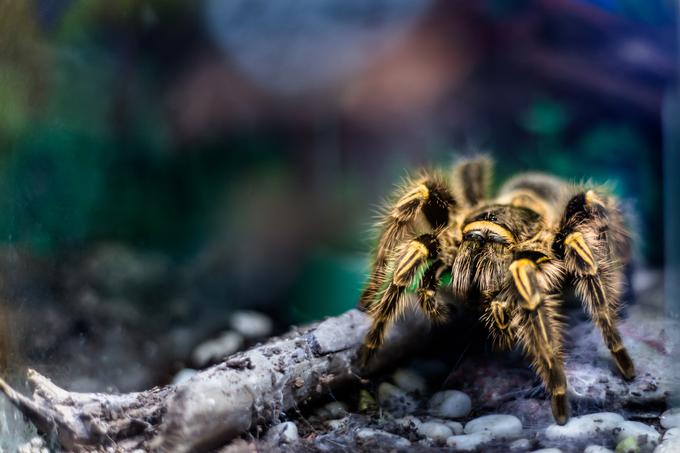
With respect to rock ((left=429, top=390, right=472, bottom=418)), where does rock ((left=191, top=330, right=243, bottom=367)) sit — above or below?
above

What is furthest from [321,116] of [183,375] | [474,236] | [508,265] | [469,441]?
[469,441]

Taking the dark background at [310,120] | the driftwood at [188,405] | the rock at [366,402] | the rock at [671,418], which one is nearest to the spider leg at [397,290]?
the rock at [366,402]

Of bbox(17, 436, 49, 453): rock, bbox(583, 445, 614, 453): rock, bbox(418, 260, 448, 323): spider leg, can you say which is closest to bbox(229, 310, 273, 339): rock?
bbox(418, 260, 448, 323): spider leg

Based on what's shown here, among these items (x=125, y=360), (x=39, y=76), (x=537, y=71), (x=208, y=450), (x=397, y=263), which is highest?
(x=537, y=71)

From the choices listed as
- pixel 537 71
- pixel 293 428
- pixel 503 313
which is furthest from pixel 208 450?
pixel 537 71

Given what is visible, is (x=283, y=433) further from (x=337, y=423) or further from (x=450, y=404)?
(x=450, y=404)

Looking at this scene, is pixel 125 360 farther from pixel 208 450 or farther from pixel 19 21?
pixel 19 21

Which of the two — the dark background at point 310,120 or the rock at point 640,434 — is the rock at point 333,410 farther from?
the rock at point 640,434

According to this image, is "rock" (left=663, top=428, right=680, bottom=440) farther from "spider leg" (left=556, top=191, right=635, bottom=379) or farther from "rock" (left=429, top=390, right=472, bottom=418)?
"rock" (left=429, top=390, right=472, bottom=418)
